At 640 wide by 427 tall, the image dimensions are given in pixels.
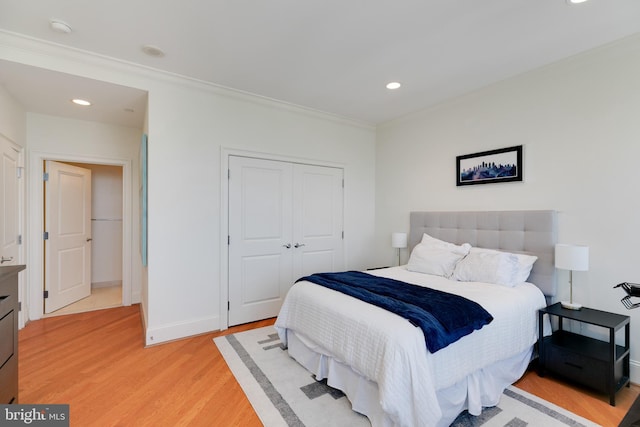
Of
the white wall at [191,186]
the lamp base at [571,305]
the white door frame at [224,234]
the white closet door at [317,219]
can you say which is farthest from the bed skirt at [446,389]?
the white closet door at [317,219]

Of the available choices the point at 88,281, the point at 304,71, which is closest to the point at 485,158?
the point at 304,71

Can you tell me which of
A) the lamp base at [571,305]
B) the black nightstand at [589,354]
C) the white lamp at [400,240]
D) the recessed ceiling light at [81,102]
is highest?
the recessed ceiling light at [81,102]

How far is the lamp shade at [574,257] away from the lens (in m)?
2.37

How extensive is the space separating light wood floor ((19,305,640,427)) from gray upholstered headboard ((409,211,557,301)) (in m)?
0.93

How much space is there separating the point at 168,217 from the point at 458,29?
120 inches

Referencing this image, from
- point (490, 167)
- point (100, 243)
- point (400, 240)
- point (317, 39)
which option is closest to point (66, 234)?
point (100, 243)

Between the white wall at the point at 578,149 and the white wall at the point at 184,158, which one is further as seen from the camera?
the white wall at the point at 184,158

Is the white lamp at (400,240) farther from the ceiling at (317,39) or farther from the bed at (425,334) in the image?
the ceiling at (317,39)

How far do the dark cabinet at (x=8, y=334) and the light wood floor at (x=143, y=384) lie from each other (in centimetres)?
40

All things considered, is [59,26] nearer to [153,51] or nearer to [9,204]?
[153,51]

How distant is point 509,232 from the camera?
2.99m

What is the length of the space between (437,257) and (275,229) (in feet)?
6.28

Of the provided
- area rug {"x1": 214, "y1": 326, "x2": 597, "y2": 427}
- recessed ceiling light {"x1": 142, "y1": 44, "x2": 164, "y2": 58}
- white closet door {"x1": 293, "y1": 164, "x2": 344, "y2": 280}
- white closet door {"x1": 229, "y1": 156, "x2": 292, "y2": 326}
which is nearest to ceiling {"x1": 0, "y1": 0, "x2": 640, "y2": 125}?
recessed ceiling light {"x1": 142, "y1": 44, "x2": 164, "y2": 58}

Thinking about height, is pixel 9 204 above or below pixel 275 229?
above
